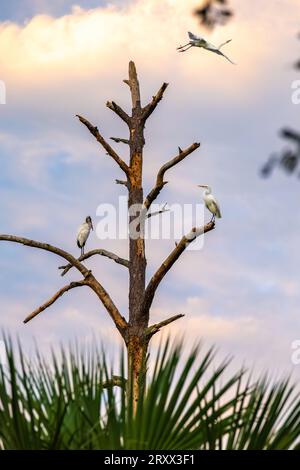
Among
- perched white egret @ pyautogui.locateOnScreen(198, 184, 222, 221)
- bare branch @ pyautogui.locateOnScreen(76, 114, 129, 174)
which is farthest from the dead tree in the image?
perched white egret @ pyautogui.locateOnScreen(198, 184, 222, 221)

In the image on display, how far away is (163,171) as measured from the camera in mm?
16234

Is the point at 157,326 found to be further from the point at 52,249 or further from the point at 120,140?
the point at 120,140

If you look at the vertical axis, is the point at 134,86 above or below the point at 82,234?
above

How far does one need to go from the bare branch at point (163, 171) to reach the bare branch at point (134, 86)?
1.76m

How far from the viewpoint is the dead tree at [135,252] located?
1551 centimetres

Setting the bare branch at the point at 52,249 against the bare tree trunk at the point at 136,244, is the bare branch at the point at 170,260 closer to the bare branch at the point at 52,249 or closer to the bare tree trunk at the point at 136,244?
the bare tree trunk at the point at 136,244

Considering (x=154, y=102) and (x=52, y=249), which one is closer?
(x=52, y=249)

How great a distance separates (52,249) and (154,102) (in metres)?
3.41

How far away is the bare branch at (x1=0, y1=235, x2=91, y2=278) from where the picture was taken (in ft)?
52.9

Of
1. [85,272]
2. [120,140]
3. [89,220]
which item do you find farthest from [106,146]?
[89,220]

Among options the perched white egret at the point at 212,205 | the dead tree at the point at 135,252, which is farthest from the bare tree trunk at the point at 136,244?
the perched white egret at the point at 212,205

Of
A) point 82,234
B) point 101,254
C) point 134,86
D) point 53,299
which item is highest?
point 134,86
